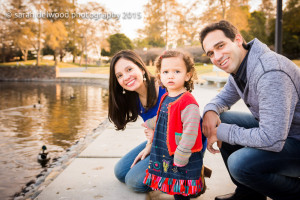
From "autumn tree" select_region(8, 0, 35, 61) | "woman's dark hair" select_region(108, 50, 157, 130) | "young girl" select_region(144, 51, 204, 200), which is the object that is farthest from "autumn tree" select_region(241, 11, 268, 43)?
"autumn tree" select_region(8, 0, 35, 61)

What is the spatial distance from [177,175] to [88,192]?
0.83 meters

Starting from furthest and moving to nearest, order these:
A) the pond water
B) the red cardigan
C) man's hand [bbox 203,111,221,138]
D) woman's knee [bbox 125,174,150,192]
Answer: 1. the pond water
2. woman's knee [bbox 125,174,150,192]
3. man's hand [bbox 203,111,221,138]
4. the red cardigan

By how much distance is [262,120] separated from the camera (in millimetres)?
1580

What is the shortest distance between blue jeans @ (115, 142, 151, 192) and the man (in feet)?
1.98

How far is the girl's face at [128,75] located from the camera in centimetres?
231

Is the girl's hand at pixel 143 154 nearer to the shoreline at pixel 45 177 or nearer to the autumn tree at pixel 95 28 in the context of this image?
the shoreline at pixel 45 177

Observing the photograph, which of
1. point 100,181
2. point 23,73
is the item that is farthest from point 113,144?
point 23,73

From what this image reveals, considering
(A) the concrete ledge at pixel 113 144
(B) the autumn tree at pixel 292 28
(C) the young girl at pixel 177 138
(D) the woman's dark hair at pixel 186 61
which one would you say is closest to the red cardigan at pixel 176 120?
(C) the young girl at pixel 177 138

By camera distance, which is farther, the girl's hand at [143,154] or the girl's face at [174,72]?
the girl's hand at [143,154]

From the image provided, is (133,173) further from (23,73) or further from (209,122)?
(23,73)

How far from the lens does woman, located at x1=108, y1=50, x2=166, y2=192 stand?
88.4 inches

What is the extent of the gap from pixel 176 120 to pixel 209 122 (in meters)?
0.38

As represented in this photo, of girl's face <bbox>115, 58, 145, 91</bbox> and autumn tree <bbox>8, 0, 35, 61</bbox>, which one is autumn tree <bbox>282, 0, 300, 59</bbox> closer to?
girl's face <bbox>115, 58, 145, 91</bbox>

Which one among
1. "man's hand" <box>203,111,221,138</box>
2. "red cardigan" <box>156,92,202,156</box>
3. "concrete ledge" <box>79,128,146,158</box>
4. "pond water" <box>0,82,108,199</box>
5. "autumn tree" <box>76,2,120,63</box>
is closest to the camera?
"red cardigan" <box>156,92,202,156</box>
